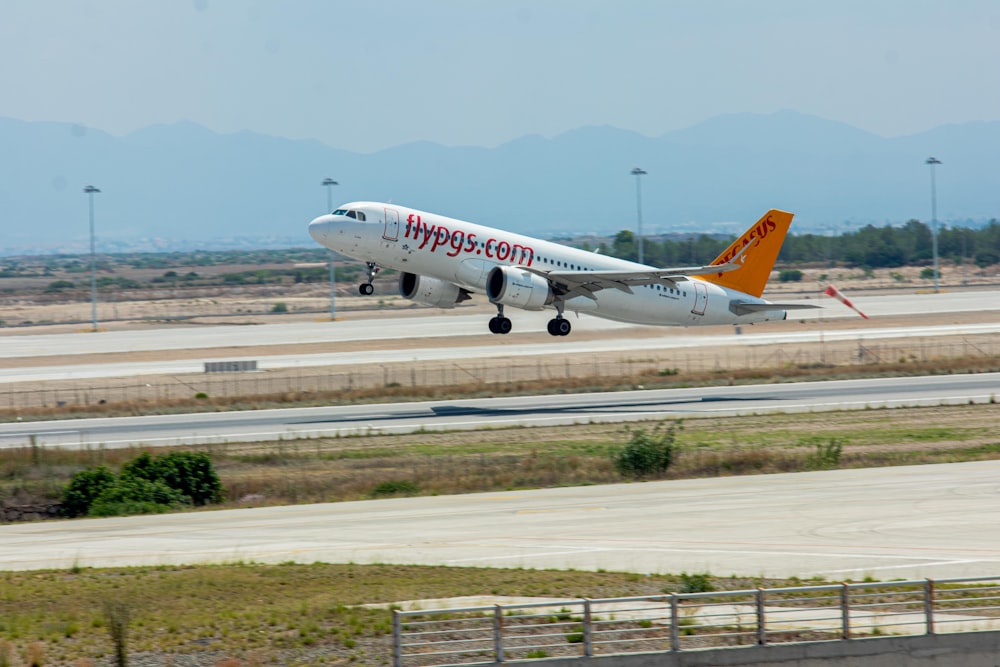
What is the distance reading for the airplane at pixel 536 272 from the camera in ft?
Result: 175

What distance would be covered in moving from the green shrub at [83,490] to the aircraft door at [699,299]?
34719 mm

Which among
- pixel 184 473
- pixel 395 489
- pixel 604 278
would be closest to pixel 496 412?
pixel 604 278

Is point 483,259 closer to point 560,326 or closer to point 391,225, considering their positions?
point 391,225

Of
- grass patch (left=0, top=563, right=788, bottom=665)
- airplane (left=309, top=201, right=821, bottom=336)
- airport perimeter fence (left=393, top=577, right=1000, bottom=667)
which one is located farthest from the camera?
airplane (left=309, top=201, right=821, bottom=336)

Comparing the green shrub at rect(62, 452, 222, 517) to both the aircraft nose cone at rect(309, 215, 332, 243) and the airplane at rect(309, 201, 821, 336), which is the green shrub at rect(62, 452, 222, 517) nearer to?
Result: the airplane at rect(309, 201, 821, 336)

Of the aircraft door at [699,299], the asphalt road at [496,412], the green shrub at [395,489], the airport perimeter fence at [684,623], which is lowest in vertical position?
the airport perimeter fence at [684,623]

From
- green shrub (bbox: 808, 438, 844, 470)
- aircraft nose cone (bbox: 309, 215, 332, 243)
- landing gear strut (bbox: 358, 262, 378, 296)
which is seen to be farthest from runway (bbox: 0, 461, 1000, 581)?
aircraft nose cone (bbox: 309, 215, 332, 243)

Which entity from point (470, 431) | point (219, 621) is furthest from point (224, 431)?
point (219, 621)

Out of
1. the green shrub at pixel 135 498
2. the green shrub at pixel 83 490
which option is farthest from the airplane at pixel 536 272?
the green shrub at pixel 83 490

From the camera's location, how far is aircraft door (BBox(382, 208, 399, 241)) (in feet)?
174

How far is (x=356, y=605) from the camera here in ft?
75.4

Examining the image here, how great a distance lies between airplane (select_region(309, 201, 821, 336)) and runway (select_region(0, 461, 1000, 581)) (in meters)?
19.7

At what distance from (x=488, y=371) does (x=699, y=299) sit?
1564cm

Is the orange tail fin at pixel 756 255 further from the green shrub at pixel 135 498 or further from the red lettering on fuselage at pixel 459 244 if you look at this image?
the green shrub at pixel 135 498
